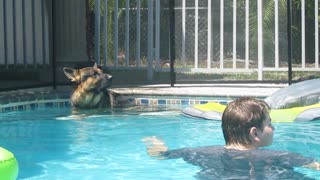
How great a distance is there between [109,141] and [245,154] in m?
2.74

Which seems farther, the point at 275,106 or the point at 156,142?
the point at 275,106

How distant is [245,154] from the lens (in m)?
3.72

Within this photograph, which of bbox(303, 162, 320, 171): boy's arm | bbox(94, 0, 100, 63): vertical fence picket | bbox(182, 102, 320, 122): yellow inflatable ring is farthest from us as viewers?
bbox(94, 0, 100, 63): vertical fence picket

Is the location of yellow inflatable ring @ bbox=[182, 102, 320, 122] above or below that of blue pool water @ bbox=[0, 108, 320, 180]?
above

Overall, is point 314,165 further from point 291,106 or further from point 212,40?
point 212,40

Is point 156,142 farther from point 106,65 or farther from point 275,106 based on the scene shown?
point 106,65

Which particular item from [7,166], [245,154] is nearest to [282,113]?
[245,154]

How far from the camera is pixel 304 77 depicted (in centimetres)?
1038

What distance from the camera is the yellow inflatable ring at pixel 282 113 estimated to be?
23.7 feet

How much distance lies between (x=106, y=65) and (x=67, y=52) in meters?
0.68

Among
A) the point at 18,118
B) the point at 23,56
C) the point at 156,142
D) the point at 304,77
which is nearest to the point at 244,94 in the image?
the point at 304,77

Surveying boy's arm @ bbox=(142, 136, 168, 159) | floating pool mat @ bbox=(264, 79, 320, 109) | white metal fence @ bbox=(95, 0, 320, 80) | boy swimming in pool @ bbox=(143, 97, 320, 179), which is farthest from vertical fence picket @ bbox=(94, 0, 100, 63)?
boy swimming in pool @ bbox=(143, 97, 320, 179)

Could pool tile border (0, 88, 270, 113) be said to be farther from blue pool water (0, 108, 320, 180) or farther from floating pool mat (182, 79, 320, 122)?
floating pool mat (182, 79, 320, 122)

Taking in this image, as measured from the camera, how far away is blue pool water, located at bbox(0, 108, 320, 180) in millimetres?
4824
